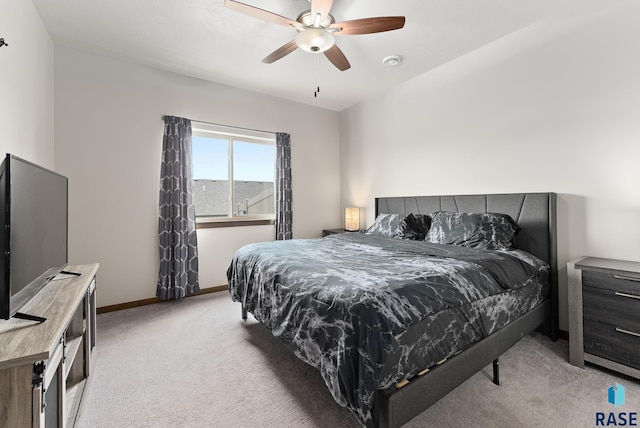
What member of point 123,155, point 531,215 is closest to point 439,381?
point 531,215

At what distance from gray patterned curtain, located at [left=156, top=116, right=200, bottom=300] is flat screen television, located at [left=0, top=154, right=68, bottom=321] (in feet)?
4.84

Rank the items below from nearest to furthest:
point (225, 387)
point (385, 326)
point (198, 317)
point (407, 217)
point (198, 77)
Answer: point (385, 326), point (225, 387), point (198, 317), point (407, 217), point (198, 77)

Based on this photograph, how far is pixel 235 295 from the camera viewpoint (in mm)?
2707

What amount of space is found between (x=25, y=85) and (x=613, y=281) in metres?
4.37

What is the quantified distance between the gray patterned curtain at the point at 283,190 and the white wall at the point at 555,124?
1832mm

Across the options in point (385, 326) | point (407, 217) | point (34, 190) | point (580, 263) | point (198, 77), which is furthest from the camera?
point (198, 77)

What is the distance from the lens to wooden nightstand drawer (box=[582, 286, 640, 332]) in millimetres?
Answer: 1734

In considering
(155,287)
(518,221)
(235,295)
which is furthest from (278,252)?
(518,221)

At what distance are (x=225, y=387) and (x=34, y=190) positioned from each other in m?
1.58

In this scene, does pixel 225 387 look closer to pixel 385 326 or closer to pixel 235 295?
pixel 235 295

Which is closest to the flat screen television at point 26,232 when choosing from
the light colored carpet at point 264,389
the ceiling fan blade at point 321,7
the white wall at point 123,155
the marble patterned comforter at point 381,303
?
the light colored carpet at point 264,389

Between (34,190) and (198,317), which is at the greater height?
(34,190)

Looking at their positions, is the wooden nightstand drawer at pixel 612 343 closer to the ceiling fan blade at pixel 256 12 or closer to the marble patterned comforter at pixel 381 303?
the marble patterned comforter at pixel 381 303

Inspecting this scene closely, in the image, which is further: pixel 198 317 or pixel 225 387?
pixel 198 317
